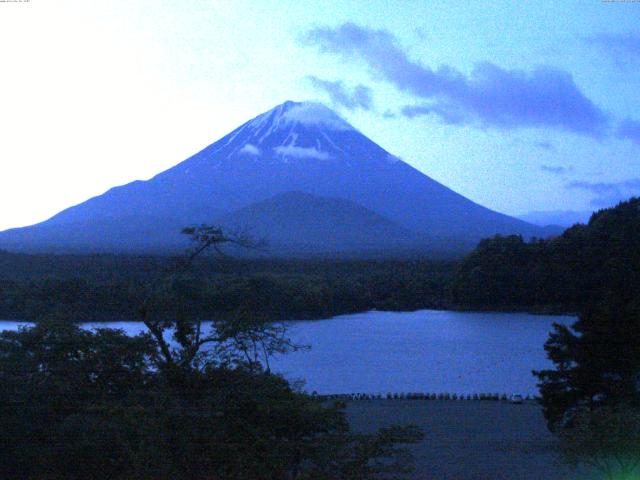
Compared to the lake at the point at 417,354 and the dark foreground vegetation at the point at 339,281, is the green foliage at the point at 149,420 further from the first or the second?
the lake at the point at 417,354

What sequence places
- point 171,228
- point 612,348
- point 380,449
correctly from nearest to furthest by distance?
point 380,449 < point 612,348 < point 171,228

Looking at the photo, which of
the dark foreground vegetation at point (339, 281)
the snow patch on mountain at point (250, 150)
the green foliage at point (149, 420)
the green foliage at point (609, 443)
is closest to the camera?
the green foliage at point (149, 420)

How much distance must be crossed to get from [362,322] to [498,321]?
3.99 metres

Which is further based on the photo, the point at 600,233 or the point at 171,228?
the point at 171,228

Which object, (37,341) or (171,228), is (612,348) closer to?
A: (37,341)

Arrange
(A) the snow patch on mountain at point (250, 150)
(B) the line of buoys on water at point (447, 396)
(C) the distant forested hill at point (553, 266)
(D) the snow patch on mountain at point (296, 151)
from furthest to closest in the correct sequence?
(D) the snow patch on mountain at point (296, 151), (A) the snow patch on mountain at point (250, 150), (C) the distant forested hill at point (553, 266), (B) the line of buoys on water at point (447, 396)

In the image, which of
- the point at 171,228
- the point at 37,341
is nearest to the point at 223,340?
the point at 37,341

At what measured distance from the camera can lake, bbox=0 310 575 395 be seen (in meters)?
11.5

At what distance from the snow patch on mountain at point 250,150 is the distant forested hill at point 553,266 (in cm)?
3340

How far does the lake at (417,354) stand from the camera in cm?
1151

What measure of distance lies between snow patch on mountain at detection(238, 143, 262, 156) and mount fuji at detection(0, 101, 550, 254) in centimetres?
8

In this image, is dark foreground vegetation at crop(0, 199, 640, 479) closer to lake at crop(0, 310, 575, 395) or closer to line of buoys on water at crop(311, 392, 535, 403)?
lake at crop(0, 310, 575, 395)

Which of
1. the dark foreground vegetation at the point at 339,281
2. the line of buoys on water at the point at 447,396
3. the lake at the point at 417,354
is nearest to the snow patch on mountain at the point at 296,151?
the dark foreground vegetation at the point at 339,281

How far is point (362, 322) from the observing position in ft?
49.9
